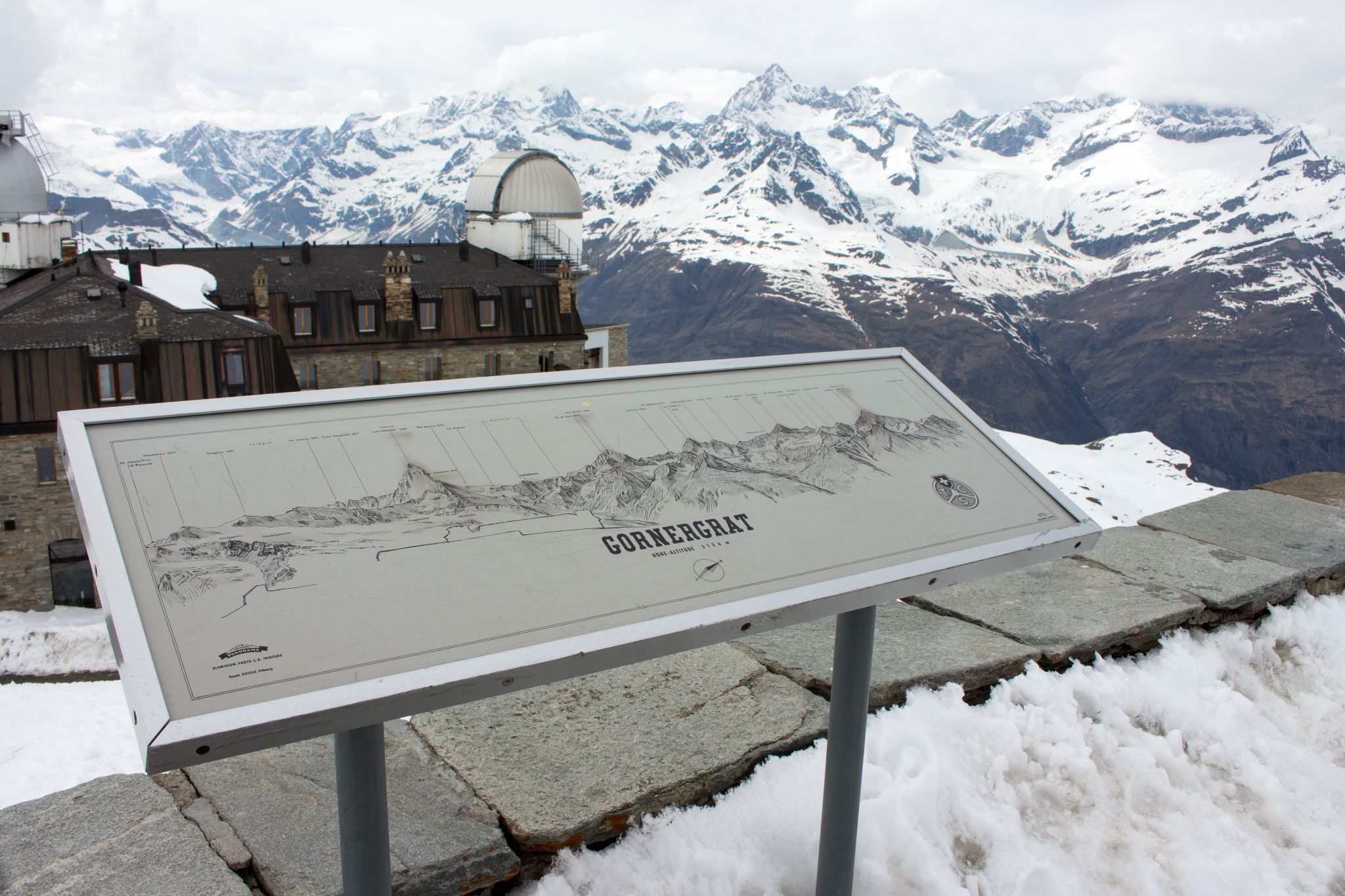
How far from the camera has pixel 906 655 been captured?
19.1ft

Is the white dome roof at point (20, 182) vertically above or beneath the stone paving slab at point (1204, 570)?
above

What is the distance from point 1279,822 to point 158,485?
5.27 meters

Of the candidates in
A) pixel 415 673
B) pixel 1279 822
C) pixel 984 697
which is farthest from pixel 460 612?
pixel 1279 822

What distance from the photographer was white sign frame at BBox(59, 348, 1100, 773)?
7.32 feet

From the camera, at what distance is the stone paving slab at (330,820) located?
12.7ft

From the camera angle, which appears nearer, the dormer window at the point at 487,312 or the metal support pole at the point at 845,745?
the metal support pole at the point at 845,745

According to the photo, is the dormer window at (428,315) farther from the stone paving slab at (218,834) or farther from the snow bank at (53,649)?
the stone paving slab at (218,834)

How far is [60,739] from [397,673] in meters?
17.4

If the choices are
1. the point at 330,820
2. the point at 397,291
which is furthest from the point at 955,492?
the point at 397,291

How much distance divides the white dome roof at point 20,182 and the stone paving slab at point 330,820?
43991 millimetres

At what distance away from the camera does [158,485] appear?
2.72 meters

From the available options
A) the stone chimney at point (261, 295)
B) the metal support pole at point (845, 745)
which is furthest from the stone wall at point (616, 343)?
the metal support pole at point (845, 745)

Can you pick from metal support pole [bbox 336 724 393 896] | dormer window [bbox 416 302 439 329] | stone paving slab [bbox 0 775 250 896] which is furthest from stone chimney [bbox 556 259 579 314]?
metal support pole [bbox 336 724 393 896]

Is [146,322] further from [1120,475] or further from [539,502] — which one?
[1120,475]
